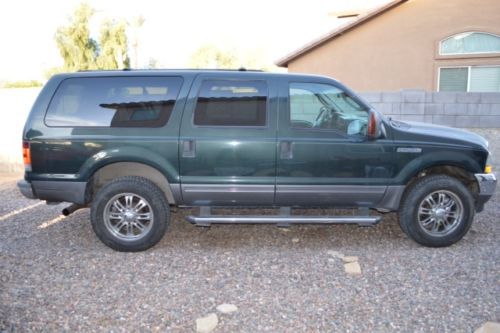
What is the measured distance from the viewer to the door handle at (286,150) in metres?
4.56

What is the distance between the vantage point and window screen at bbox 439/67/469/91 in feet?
40.4

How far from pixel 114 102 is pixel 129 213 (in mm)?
1238

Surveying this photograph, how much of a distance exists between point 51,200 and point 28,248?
66 cm

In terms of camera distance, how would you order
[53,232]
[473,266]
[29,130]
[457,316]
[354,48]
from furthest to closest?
[354,48] < [53,232] < [29,130] < [473,266] < [457,316]

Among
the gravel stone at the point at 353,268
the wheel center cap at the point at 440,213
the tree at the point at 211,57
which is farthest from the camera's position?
the tree at the point at 211,57

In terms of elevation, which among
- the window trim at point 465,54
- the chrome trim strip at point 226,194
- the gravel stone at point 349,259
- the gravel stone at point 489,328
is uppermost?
the window trim at point 465,54

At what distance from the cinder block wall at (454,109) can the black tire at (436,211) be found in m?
4.44

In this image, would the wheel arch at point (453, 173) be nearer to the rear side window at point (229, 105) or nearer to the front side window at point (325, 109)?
the front side window at point (325, 109)

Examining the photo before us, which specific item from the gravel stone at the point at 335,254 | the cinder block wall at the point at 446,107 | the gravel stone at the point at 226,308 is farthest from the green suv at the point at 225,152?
the cinder block wall at the point at 446,107

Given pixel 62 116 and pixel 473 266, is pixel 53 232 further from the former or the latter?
pixel 473 266

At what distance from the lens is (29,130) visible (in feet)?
14.8

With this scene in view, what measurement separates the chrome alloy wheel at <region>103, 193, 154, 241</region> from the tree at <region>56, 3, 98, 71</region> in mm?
22472

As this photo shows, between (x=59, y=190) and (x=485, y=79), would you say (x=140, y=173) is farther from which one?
(x=485, y=79)

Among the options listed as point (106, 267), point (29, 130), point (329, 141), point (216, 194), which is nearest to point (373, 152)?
point (329, 141)
